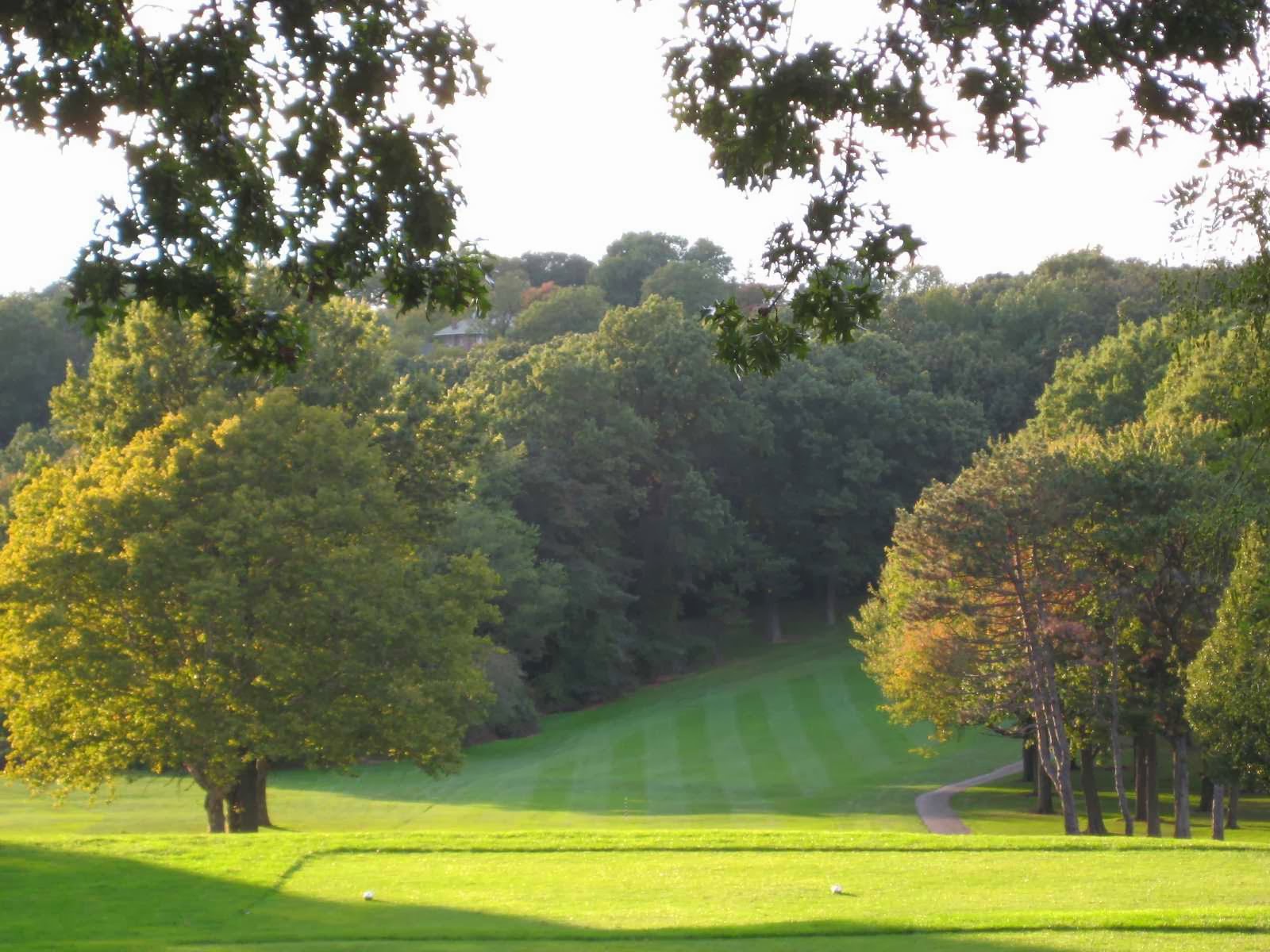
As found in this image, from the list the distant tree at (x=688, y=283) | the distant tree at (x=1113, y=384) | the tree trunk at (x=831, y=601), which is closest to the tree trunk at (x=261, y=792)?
the distant tree at (x=1113, y=384)

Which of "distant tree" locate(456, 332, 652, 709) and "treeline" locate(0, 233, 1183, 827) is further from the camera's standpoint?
"distant tree" locate(456, 332, 652, 709)

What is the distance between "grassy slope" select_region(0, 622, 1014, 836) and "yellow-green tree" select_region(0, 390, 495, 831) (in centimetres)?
430

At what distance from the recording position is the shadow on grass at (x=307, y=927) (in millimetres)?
11367

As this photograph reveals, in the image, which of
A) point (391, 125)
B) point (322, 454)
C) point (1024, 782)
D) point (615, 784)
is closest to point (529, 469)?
point (615, 784)

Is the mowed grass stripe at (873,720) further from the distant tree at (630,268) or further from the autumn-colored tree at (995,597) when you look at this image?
the distant tree at (630,268)

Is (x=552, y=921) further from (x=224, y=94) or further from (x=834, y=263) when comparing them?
(x=224, y=94)

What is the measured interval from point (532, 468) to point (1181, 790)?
3085 centimetres

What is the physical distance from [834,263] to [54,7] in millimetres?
5082

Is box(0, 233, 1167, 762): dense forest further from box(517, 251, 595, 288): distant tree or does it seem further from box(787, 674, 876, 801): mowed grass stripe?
box(517, 251, 595, 288): distant tree

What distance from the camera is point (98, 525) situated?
2436 centimetres

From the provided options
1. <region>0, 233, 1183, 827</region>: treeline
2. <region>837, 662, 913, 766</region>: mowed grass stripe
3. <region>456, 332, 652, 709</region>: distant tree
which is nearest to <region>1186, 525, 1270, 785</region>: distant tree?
A: <region>0, 233, 1183, 827</region>: treeline

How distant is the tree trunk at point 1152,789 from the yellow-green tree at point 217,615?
15.9 m

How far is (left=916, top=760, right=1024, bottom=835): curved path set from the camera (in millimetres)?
31766

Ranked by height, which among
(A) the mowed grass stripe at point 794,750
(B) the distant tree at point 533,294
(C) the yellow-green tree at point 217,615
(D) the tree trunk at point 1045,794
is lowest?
(D) the tree trunk at point 1045,794
